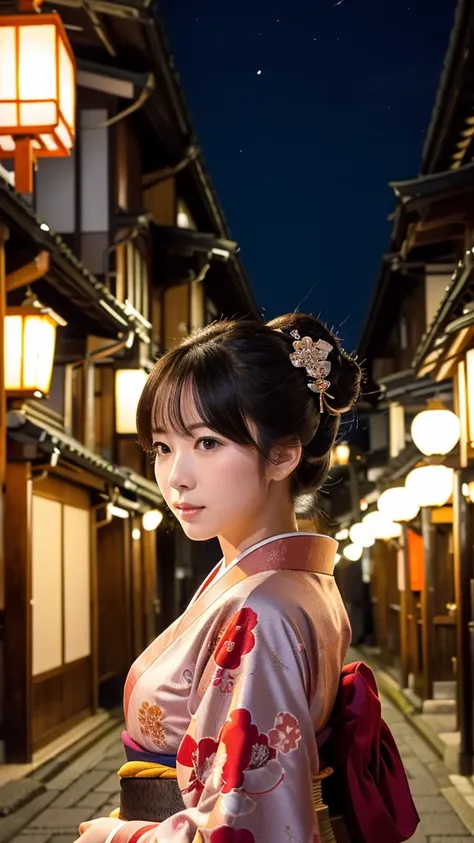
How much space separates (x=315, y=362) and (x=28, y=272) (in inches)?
416

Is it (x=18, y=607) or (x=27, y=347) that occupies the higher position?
(x=27, y=347)

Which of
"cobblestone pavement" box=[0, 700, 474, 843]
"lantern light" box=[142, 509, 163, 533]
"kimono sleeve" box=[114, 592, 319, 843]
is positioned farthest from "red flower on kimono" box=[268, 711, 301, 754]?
"lantern light" box=[142, 509, 163, 533]

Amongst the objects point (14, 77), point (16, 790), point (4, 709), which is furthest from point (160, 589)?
point (14, 77)

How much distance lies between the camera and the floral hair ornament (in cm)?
306

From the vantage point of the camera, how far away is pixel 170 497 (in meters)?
3.03

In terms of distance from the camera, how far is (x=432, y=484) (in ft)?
49.4

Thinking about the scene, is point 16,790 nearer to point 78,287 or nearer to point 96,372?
point 78,287

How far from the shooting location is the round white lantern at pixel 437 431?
13.4 metres

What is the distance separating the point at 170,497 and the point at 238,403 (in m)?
0.37

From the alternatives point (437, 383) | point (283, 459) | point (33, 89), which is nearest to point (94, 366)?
point (437, 383)

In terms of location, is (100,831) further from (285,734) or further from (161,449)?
(161,449)

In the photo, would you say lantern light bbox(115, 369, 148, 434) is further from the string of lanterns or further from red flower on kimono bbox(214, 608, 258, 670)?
red flower on kimono bbox(214, 608, 258, 670)

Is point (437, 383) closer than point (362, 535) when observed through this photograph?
Yes

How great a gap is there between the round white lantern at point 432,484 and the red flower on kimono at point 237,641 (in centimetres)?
1245
